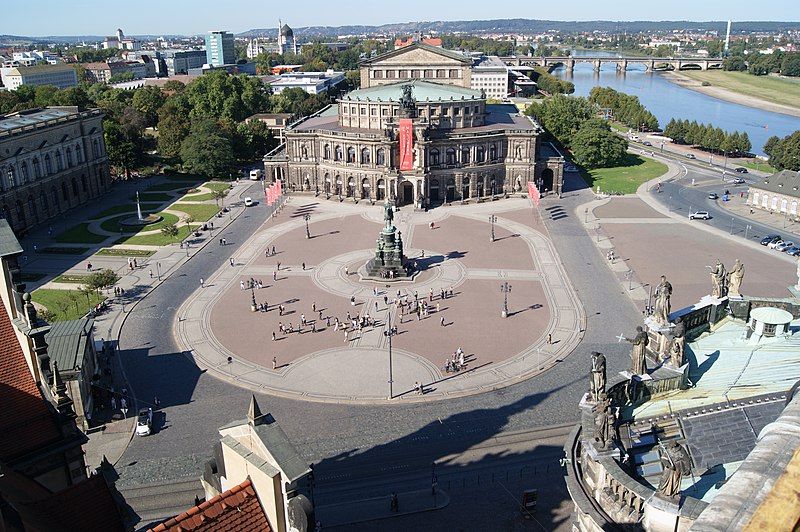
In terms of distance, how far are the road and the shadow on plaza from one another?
11 cm

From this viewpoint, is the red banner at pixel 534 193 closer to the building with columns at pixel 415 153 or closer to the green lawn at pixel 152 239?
the building with columns at pixel 415 153

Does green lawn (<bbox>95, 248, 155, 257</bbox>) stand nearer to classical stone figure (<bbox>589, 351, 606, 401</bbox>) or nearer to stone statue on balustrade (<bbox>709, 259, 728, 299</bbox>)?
stone statue on balustrade (<bbox>709, 259, 728, 299</bbox>)

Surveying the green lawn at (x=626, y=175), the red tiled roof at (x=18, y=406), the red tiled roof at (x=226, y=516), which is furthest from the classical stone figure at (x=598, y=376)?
the green lawn at (x=626, y=175)

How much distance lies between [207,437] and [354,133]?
66794 millimetres

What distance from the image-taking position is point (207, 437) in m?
39.9

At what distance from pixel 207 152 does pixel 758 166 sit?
96.6 meters

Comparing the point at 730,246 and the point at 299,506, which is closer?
the point at 299,506

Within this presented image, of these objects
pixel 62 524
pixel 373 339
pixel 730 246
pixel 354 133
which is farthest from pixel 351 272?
pixel 62 524

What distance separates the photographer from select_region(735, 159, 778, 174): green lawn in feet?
380

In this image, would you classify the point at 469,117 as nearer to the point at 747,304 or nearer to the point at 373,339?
the point at 373,339

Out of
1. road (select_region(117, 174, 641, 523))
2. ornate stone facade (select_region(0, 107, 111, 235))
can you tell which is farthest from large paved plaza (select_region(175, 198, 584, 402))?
ornate stone facade (select_region(0, 107, 111, 235))

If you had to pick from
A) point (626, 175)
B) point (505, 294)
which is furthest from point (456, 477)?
point (626, 175)

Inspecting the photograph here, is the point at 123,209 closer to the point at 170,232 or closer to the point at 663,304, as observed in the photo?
the point at 170,232

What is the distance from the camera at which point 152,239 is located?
81188 millimetres
